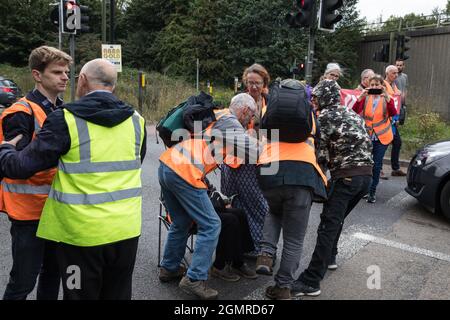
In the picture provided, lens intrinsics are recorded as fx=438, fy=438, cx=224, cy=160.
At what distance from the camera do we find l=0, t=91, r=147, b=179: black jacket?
2248mm

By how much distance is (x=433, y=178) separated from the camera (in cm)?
591

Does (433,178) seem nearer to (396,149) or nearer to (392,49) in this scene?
(396,149)

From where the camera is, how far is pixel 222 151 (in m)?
3.51

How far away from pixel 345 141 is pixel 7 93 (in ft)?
55.3

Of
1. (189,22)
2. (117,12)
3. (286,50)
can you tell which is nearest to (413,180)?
(286,50)

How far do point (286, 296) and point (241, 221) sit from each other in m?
0.80

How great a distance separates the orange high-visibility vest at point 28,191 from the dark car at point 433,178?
5.06 metres

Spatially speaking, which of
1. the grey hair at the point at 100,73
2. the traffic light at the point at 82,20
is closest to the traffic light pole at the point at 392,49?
the traffic light at the point at 82,20

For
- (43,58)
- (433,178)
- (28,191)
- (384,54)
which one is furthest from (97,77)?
Answer: (384,54)

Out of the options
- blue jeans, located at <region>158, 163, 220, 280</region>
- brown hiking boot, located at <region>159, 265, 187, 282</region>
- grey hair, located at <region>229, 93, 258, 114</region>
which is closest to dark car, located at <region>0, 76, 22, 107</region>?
brown hiking boot, located at <region>159, 265, 187, 282</region>

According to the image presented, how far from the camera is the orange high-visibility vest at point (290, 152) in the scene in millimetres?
3475

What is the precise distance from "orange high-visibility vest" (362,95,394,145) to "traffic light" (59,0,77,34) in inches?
294

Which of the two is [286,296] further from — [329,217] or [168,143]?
[168,143]

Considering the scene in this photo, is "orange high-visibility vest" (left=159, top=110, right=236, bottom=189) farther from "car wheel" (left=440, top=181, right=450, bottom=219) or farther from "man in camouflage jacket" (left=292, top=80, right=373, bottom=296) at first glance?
"car wheel" (left=440, top=181, right=450, bottom=219)
